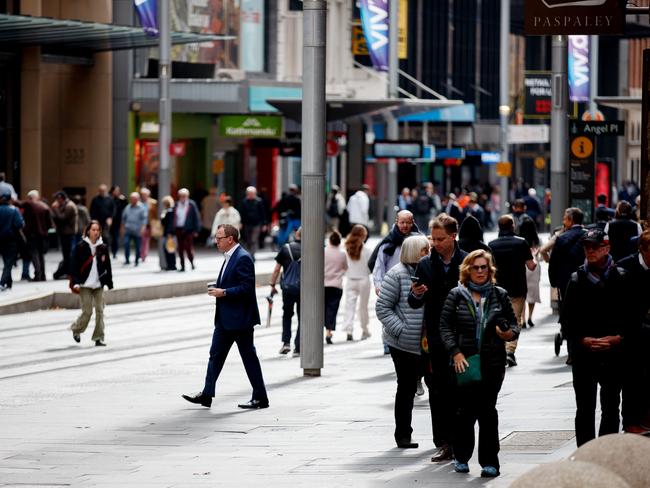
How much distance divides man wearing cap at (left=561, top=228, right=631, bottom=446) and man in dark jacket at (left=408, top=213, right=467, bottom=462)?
3.26 ft

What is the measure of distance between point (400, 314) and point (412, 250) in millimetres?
564

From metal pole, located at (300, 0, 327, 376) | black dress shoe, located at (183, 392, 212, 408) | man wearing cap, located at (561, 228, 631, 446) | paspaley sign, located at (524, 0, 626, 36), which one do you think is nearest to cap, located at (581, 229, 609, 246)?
man wearing cap, located at (561, 228, 631, 446)

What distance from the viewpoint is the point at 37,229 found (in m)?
30.4

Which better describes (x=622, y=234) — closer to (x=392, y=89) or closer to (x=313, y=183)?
(x=313, y=183)

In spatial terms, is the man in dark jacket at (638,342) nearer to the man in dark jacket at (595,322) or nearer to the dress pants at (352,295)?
the man in dark jacket at (595,322)

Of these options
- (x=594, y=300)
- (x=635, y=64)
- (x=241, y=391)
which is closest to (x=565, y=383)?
(x=241, y=391)

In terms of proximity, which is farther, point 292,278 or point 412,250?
point 292,278

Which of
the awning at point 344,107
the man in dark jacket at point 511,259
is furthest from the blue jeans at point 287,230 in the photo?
the man in dark jacket at point 511,259

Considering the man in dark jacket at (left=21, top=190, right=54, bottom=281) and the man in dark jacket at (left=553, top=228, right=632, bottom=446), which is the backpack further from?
→ the man in dark jacket at (left=21, top=190, right=54, bottom=281)

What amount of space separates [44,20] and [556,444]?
72.8 feet

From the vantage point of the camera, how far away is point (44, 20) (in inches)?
1298

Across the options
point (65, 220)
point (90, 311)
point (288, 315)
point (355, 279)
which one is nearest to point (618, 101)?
point (355, 279)

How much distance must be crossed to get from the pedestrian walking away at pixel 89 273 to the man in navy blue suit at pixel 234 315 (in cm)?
646

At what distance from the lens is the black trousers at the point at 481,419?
37.6 ft
